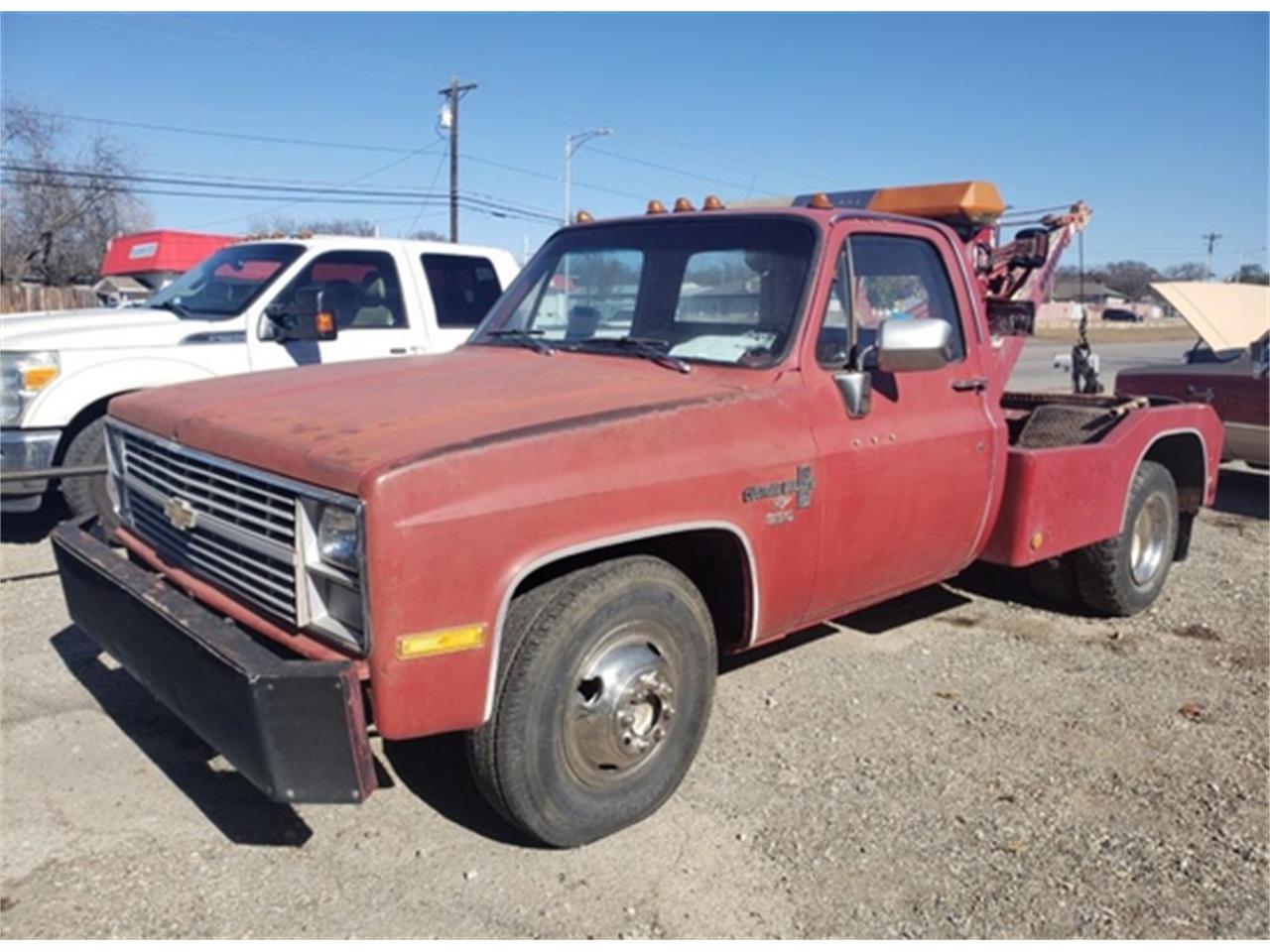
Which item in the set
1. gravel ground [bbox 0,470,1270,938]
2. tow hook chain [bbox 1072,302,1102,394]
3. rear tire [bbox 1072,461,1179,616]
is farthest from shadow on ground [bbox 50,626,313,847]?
tow hook chain [bbox 1072,302,1102,394]

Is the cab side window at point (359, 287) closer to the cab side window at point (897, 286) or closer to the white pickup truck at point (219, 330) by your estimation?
the white pickup truck at point (219, 330)

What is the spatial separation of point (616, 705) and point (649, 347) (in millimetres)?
1464

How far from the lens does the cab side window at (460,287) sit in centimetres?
798

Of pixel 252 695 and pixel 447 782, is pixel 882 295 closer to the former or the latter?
pixel 447 782

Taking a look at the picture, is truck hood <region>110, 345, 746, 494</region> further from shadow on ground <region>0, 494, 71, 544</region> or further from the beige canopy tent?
the beige canopy tent

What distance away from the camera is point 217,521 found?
3.26 metres

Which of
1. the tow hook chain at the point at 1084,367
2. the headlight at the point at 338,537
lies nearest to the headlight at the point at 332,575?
the headlight at the point at 338,537

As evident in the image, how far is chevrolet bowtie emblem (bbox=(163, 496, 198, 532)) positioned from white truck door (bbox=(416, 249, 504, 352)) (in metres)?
4.36

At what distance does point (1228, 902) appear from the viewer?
306 cm

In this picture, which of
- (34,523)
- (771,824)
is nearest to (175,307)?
(34,523)

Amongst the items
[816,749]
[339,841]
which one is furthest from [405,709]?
[816,749]

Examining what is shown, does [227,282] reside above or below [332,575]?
above

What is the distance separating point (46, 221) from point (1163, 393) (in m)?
48.2

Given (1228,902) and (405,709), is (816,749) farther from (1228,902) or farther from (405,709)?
(405,709)
